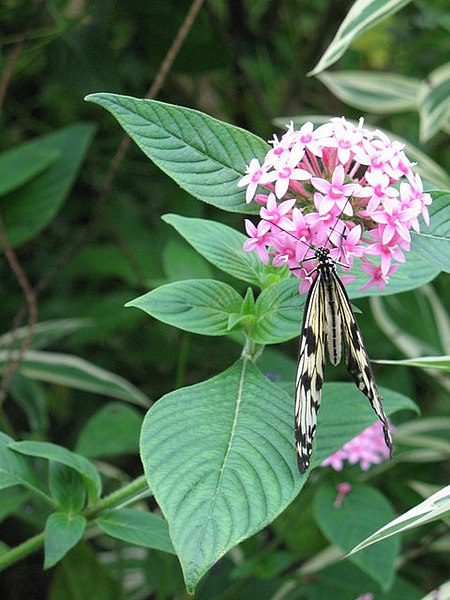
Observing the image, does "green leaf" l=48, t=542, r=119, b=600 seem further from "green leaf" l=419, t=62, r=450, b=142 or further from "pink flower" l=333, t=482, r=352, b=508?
"green leaf" l=419, t=62, r=450, b=142

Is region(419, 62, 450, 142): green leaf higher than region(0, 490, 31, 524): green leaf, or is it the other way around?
region(419, 62, 450, 142): green leaf

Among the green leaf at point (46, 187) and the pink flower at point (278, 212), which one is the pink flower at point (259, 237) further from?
the green leaf at point (46, 187)

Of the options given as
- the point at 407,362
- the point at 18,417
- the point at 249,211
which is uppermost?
the point at 249,211

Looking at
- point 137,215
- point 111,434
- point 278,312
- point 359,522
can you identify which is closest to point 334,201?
point 278,312

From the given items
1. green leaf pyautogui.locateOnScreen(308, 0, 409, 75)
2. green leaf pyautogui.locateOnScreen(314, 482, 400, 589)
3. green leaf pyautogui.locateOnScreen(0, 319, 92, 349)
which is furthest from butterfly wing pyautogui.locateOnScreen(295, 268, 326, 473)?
green leaf pyautogui.locateOnScreen(0, 319, 92, 349)

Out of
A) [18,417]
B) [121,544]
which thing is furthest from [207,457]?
[18,417]

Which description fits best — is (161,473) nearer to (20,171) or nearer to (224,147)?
(224,147)
